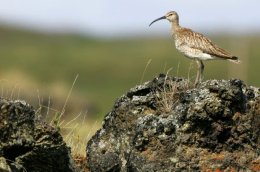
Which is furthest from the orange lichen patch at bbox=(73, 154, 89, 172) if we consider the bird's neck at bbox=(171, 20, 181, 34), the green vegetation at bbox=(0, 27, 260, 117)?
the green vegetation at bbox=(0, 27, 260, 117)

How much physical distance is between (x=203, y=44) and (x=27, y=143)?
19.6ft

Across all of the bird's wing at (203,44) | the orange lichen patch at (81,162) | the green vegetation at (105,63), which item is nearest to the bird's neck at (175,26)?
the bird's wing at (203,44)

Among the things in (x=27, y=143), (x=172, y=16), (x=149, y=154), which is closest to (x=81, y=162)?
(x=149, y=154)

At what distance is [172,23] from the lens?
51.3 feet

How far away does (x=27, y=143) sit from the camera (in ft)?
27.9

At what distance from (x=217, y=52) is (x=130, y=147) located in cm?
477

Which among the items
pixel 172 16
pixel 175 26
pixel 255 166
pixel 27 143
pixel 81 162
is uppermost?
pixel 172 16

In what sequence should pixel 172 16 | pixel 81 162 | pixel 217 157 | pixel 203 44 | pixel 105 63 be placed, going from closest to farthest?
pixel 217 157 < pixel 81 162 < pixel 203 44 < pixel 172 16 < pixel 105 63

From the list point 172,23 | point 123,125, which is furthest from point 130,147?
point 172,23

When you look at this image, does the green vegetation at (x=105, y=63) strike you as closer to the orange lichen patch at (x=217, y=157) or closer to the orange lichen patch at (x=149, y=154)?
the orange lichen patch at (x=149, y=154)

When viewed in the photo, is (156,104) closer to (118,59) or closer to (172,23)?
(172,23)

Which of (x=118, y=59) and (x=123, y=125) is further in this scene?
(x=118, y=59)

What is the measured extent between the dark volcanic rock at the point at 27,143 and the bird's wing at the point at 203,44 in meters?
5.16

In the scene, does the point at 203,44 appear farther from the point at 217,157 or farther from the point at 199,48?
the point at 217,157
